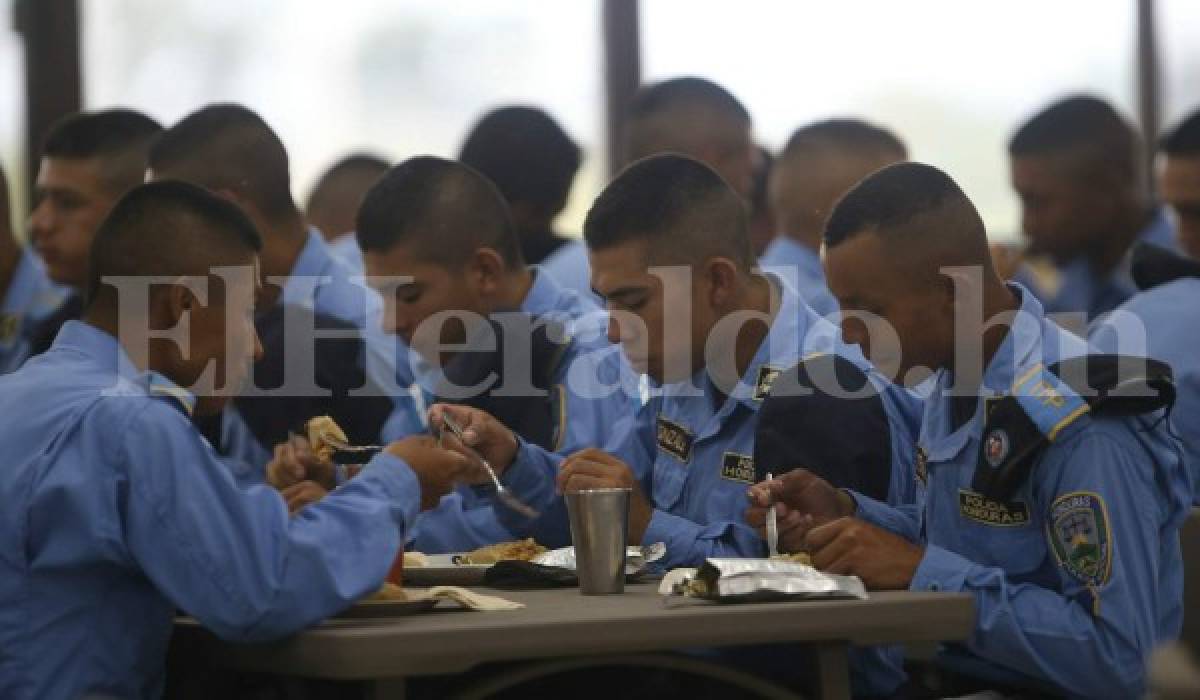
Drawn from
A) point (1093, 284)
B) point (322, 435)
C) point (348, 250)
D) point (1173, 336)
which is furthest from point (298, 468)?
point (1093, 284)

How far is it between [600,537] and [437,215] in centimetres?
141

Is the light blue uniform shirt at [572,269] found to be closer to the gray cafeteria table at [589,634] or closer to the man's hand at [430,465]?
the man's hand at [430,465]

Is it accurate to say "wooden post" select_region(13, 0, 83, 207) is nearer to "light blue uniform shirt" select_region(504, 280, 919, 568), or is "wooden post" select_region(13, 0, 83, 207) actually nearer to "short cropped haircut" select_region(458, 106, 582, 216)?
"short cropped haircut" select_region(458, 106, 582, 216)

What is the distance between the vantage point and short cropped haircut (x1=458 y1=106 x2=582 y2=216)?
17.0ft

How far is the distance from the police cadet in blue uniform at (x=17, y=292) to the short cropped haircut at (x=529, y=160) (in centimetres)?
132

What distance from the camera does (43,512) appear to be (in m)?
2.55

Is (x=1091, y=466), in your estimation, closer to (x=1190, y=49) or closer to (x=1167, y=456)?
(x=1167, y=456)

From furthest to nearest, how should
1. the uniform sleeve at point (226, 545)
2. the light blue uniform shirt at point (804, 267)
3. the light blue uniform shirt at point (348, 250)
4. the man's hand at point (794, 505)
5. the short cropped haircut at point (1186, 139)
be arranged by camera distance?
the light blue uniform shirt at point (348, 250) → the light blue uniform shirt at point (804, 267) → the short cropped haircut at point (1186, 139) → the man's hand at point (794, 505) → the uniform sleeve at point (226, 545)

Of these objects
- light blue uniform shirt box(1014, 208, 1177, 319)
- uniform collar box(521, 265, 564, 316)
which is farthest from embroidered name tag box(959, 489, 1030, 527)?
light blue uniform shirt box(1014, 208, 1177, 319)

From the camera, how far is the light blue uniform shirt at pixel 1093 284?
5781 millimetres

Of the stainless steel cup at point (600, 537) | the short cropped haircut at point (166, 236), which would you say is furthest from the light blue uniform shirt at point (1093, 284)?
the short cropped haircut at point (166, 236)

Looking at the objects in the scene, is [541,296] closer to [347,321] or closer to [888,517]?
[347,321]

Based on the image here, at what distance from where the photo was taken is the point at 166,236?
9.58 ft

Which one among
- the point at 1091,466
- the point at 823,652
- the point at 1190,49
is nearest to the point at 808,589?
the point at 823,652
